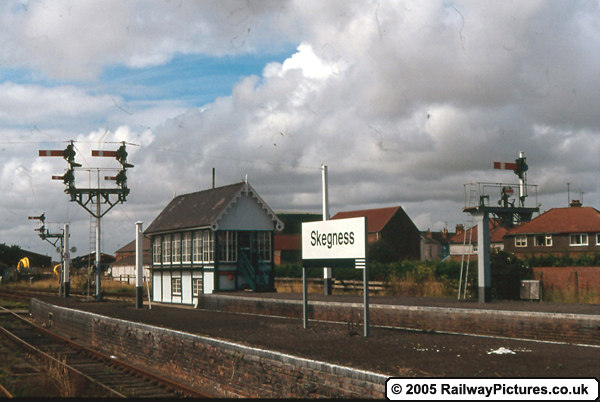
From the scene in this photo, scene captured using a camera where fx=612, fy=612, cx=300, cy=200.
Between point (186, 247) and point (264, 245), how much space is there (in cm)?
446

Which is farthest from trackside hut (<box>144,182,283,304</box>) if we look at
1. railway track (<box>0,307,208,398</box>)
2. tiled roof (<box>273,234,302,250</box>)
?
tiled roof (<box>273,234,302,250</box>)

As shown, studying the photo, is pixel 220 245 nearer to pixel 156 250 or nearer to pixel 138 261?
pixel 138 261

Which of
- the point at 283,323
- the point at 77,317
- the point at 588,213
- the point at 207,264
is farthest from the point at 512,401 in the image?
the point at 588,213

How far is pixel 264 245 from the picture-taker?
3328cm

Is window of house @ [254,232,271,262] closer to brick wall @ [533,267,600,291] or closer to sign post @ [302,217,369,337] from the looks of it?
brick wall @ [533,267,600,291]

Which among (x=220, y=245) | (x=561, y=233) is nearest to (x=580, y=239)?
(x=561, y=233)

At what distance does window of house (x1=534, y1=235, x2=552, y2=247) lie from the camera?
56062 millimetres

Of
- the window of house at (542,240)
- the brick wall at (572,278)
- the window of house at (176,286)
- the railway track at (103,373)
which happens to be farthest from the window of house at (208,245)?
the window of house at (542,240)

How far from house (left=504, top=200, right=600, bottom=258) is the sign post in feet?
131

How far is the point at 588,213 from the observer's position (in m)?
55.1

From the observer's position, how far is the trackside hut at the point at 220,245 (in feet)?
103

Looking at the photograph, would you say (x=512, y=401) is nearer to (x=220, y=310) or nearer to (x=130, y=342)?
(x=130, y=342)

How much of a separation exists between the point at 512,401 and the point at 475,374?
1.51m

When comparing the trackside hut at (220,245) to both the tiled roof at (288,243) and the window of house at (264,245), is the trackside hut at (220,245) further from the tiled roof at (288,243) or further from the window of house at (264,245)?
the tiled roof at (288,243)
